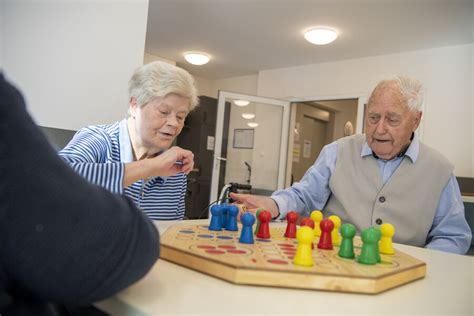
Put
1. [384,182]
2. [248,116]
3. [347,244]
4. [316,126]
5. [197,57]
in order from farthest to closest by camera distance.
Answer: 1. [316,126]
2. [248,116]
3. [197,57]
4. [384,182]
5. [347,244]

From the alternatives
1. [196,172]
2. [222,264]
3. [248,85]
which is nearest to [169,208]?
[222,264]

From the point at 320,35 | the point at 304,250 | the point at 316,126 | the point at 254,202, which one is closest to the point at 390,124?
the point at 254,202

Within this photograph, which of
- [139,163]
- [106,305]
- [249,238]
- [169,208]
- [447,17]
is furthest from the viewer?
[447,17]

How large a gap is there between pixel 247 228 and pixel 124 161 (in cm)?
77

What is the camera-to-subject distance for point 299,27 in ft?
13.3

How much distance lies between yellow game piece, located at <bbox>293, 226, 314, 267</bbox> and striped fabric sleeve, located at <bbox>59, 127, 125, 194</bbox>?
49 cm

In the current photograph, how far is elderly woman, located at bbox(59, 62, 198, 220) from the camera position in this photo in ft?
4.55

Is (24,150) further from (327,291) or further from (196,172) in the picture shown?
(196,172)

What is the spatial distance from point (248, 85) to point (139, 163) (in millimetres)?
5320

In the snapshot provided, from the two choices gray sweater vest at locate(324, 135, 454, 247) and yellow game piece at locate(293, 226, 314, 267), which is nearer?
yellow game piece at locate(293, 226, 314, 267)

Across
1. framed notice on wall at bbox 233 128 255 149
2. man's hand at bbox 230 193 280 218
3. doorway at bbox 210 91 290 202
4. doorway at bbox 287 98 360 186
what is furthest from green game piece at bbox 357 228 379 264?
doorway at bbox 287 98 360 186

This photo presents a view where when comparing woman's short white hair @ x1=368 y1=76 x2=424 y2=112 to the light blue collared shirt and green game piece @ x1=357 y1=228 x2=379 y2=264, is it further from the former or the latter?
green game piece @ x1=357 y1=228 x2=379 y2=264

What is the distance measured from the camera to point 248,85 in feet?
20.7

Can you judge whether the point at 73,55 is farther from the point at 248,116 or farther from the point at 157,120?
the point at 248,116
